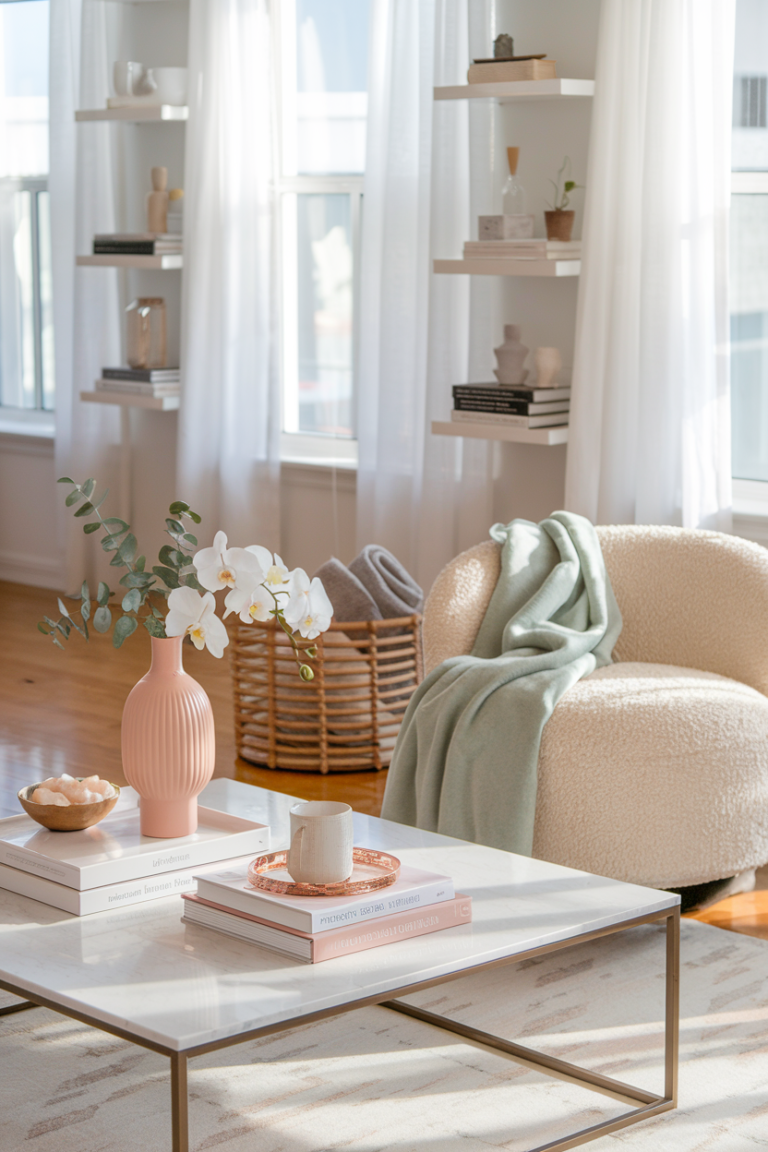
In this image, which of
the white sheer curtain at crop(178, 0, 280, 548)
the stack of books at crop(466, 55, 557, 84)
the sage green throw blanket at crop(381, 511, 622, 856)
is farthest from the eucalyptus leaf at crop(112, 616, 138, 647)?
the white sheer curtain at crop(178, 0, 280, 548)

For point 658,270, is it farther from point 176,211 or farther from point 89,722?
point 176,211

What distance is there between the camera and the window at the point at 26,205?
6086 mm

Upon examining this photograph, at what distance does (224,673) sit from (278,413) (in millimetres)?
978

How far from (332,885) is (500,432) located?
2565 millimetres

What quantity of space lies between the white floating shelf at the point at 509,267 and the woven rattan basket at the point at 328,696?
1.04m

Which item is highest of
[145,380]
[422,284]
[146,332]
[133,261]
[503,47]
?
[503,47]

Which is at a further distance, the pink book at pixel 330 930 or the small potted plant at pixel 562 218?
the small potted plant at pixel 562 218

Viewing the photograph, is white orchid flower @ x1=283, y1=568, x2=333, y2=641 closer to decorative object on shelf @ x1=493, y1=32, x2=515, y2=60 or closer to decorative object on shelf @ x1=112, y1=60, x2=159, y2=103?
decorative object on shelf @ x1=493, y1=32, x2=515, y2=60

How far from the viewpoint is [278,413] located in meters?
5.05

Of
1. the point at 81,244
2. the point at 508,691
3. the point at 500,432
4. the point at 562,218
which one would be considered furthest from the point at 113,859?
the point at 81,244

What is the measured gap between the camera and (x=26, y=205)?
6.15 metres

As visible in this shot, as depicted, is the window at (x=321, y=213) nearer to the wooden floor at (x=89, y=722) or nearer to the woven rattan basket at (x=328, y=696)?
the wooden floor at (x=89, y=722)

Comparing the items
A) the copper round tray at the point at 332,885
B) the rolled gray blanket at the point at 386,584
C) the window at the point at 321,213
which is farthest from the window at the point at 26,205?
the copper round tray at the point at 332,885

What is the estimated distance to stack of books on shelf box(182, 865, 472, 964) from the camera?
1.59 meters
